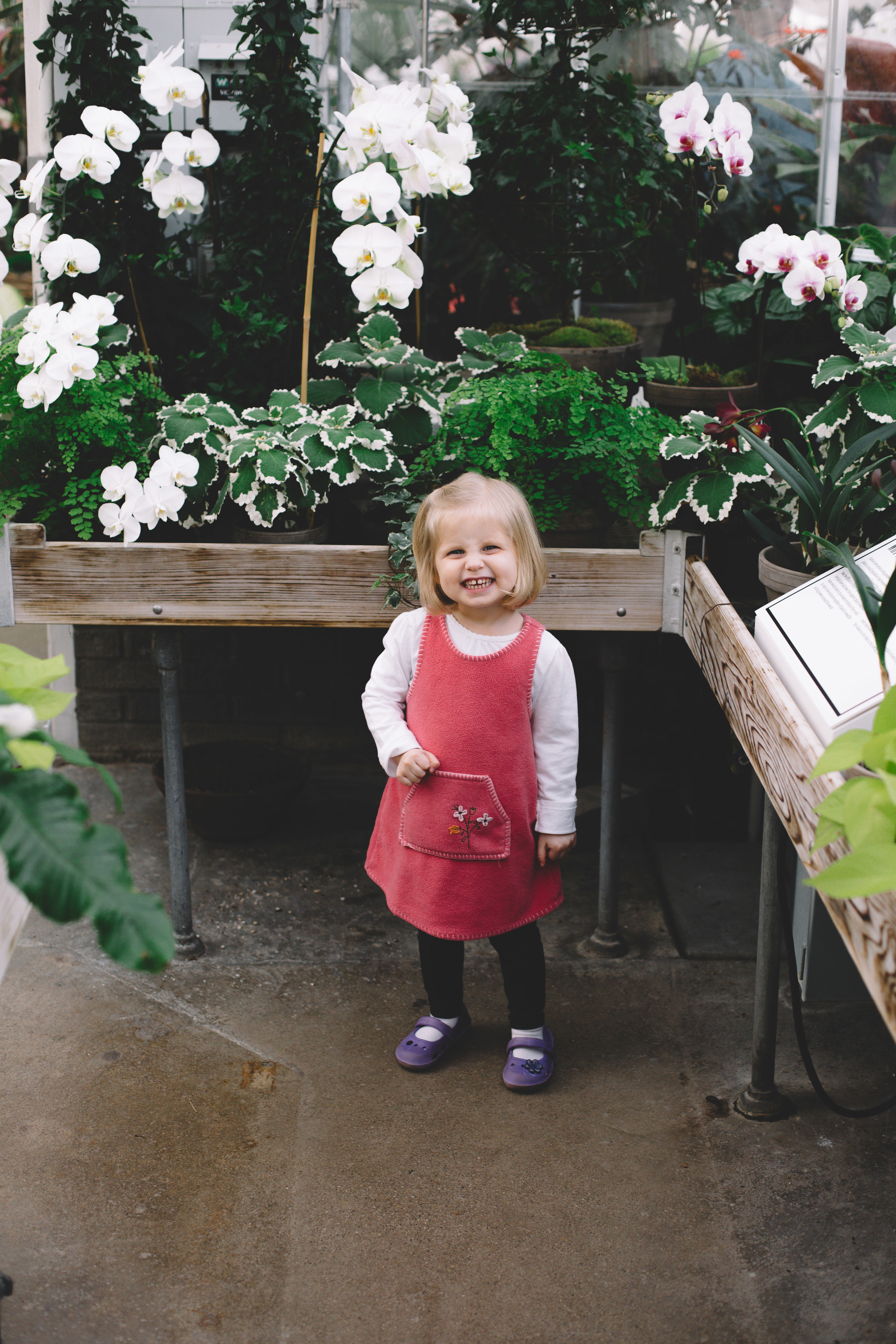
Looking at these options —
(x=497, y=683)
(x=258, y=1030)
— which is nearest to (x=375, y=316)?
(x=497, y=683)

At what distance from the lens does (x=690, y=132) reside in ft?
8.48

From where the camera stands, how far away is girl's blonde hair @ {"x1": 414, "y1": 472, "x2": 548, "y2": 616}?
7.08ft

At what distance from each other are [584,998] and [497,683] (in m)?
0.89

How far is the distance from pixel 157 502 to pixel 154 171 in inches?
30.5

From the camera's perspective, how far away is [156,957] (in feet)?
3.40

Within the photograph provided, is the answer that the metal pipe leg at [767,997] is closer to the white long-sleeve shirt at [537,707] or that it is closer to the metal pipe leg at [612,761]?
the white long-sleeve shirt at [537,707]

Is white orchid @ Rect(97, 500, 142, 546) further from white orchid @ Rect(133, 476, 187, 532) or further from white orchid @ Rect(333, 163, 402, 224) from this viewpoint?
white orchid @ Rect(333, 163, 402, 224)

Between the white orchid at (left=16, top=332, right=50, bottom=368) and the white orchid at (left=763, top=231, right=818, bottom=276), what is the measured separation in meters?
1.48

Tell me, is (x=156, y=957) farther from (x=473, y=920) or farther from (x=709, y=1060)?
(x=709, y=1060)

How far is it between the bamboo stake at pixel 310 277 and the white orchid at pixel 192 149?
9.3 inches

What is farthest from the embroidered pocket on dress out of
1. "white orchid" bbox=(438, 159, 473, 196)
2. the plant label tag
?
"white orchid" bbox=(438, 159, 473, 196)

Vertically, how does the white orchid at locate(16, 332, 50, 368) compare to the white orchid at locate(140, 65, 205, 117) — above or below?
below

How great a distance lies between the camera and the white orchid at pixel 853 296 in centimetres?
254

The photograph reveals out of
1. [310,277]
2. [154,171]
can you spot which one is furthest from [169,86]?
[310,277]
